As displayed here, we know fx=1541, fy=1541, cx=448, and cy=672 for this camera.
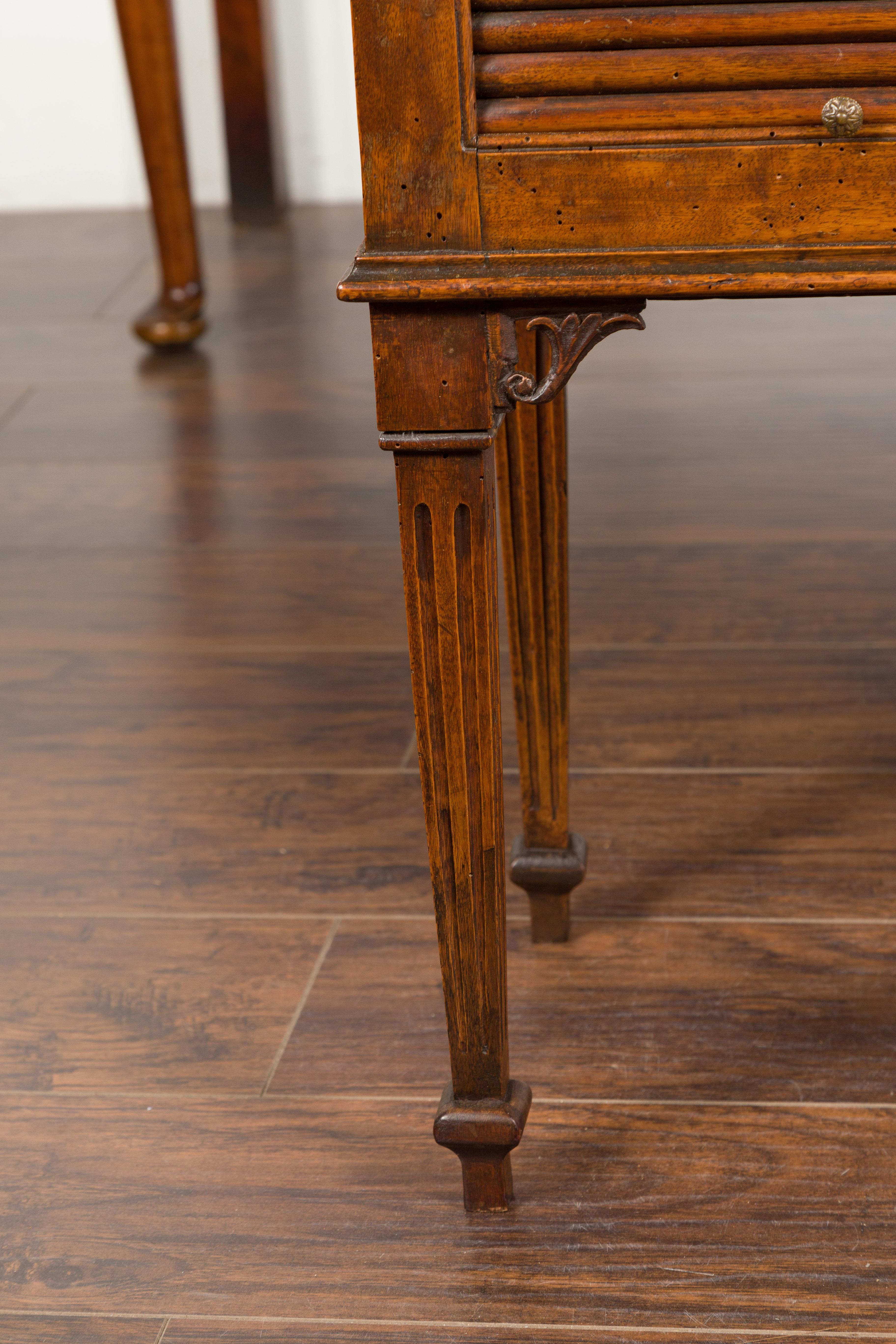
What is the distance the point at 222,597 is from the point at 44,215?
161 centimetres

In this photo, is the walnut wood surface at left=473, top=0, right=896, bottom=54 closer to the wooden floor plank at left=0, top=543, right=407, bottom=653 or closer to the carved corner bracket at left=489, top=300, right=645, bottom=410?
the carved corner bracket at left=489, top=300, right=645, bottom=410

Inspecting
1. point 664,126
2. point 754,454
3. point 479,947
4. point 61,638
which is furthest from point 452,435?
point 754,454

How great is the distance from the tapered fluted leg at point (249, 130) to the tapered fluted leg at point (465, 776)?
2.23 metres

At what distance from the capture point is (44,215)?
9.45ft

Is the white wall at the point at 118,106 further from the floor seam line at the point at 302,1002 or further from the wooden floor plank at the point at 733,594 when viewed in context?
the floor seam line at the point at 302,1002

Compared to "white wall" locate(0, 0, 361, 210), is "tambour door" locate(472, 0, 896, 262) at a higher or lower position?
higher

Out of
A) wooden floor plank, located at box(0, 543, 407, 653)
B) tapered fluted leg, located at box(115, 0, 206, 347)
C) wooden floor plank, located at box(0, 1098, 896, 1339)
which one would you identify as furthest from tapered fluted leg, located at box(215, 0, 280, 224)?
wooden floor plank, located at box(0, 1098, 896, 1339)

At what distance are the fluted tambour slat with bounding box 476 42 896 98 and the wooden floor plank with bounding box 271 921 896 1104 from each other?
0.56 metres

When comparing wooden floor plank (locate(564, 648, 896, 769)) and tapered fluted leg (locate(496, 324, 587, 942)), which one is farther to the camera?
wooden floor plank (locate(564, 648, 896, 769))

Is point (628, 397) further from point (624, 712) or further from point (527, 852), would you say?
point (527, 852)

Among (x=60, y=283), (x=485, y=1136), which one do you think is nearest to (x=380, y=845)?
(x=485, y=1136)

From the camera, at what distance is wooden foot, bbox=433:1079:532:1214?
792 mm

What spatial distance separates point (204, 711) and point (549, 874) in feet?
1.53

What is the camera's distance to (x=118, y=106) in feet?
9.27
